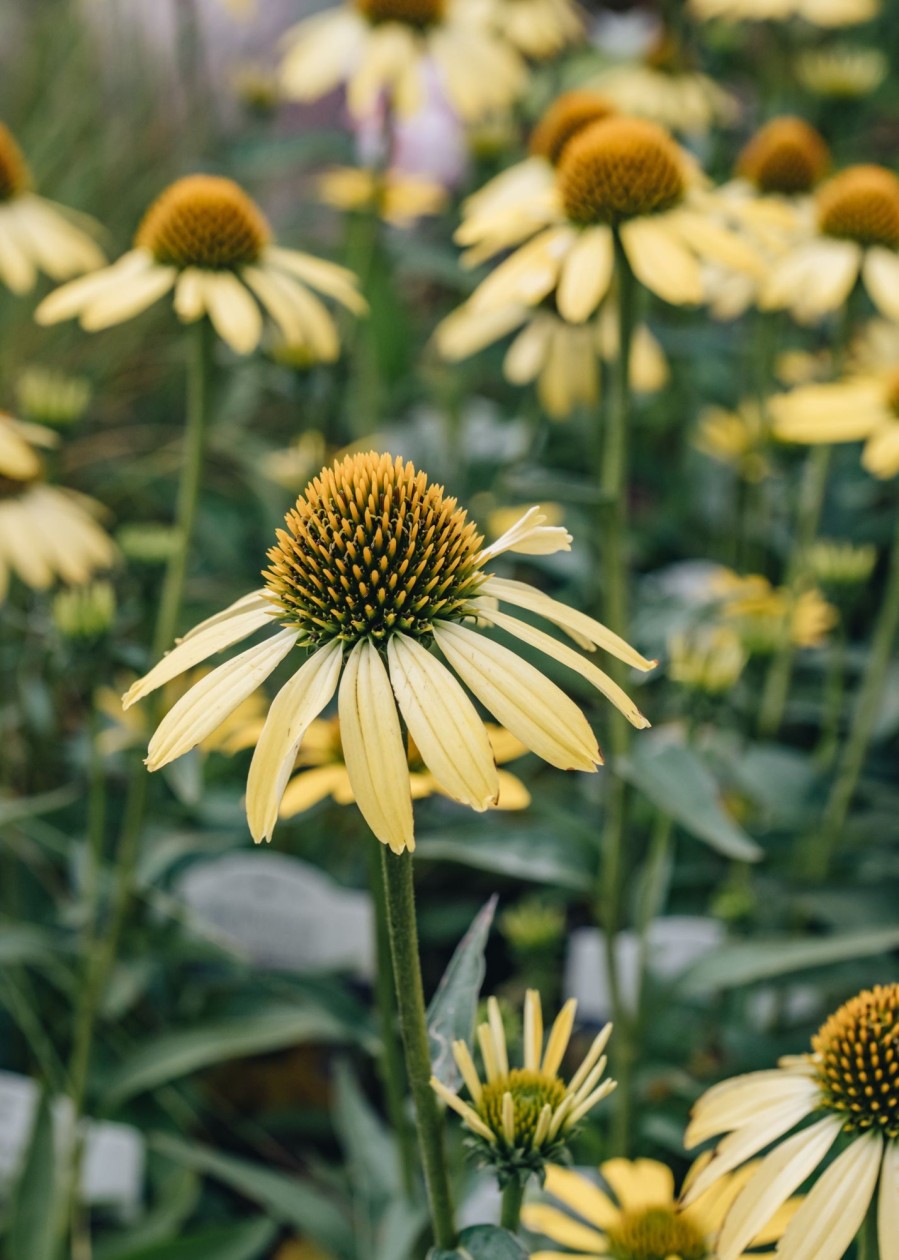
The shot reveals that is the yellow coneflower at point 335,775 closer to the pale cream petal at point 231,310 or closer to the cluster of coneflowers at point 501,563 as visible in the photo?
the cluster of coneflowers at point 501,563

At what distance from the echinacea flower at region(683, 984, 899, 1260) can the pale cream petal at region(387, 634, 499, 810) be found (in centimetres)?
21

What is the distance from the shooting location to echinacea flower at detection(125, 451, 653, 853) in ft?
1.51

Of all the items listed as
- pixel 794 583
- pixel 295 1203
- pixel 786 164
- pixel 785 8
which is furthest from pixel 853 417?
pixel 785 8

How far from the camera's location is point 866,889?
3.38 ft

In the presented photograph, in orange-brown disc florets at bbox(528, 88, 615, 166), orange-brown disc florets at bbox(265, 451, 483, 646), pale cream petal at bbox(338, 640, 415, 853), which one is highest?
orange-brown disc florets at bbox(528, 88, 615, 166)

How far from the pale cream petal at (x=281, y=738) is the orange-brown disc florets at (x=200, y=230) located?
0.50 meters

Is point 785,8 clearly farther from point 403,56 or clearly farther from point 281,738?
point 281,738

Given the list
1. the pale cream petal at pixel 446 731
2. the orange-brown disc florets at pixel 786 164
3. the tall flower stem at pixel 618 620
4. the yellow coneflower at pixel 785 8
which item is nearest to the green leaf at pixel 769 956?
the tall flower stem at pixel 618 620

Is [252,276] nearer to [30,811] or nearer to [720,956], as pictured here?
[30,811]

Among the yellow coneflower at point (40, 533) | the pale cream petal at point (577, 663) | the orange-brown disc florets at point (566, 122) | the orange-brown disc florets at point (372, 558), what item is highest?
the orange-brown disc florets at point (566, 122)

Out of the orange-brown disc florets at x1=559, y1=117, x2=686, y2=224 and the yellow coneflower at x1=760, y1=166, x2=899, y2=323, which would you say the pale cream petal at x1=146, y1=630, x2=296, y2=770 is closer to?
the orange-brown disc florets at x1=559, y1=117, x2=686, y2=224

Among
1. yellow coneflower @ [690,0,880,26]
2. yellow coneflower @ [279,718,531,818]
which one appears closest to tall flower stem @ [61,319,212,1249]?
yellow coneflower @ [279,718,531,818]

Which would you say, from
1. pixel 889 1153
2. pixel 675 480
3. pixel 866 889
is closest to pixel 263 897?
pixel 866 889

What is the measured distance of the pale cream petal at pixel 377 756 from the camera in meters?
0.45
